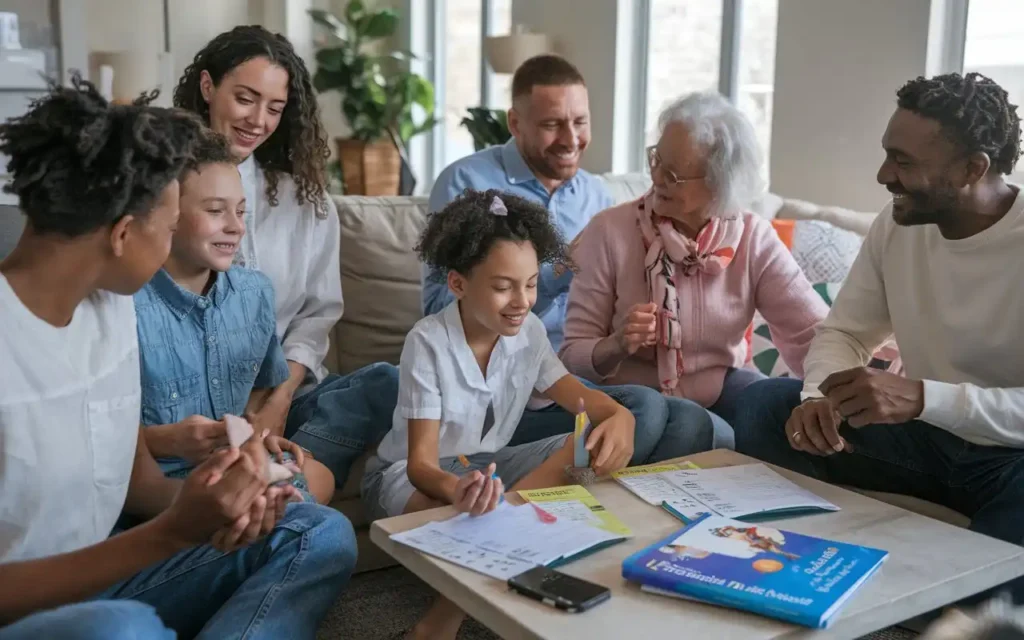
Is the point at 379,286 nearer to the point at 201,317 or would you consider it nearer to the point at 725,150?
the point at 201,317

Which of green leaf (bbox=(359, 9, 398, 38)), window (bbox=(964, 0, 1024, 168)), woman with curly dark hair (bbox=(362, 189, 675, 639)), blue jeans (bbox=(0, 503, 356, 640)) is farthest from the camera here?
green leaf (bbox=(359, 9, 398, 38))

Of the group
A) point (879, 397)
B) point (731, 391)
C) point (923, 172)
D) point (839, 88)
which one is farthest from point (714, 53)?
point (879, 397)

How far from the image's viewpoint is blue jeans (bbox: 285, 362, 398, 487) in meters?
2.19

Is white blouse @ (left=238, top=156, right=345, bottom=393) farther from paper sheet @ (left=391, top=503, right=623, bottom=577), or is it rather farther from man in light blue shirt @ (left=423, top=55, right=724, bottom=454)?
paper sheet @ (left=391, top=503, right=623, bottom=577)

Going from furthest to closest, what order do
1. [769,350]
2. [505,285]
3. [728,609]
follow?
1. [769,350]
2. [505,285]
3. [728,609]

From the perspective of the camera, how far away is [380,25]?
7.02m

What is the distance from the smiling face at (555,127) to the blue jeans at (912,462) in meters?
0.79

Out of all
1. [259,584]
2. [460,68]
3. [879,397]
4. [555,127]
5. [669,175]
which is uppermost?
[460,68]

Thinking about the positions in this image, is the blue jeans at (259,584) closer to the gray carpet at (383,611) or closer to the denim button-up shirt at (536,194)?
the gray carpet at (383,611)

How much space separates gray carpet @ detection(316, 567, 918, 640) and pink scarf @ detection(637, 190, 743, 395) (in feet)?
2.30

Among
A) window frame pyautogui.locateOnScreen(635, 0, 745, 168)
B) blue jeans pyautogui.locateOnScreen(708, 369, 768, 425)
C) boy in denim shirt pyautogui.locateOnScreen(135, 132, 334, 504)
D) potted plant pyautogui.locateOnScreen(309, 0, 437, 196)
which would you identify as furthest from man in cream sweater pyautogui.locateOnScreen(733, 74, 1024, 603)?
potted plant pyautogui.locateOnScreen(309, 0, 437, 196)

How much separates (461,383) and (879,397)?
0.77 m

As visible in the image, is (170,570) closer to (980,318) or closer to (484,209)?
(484,209)

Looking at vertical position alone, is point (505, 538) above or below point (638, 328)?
below
